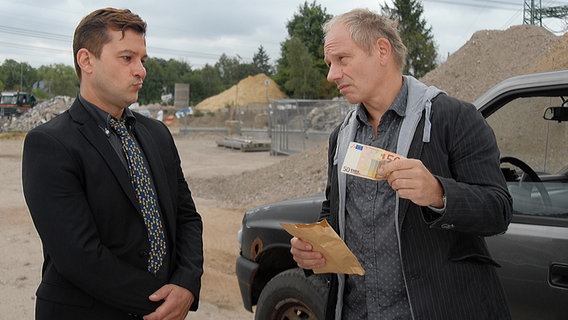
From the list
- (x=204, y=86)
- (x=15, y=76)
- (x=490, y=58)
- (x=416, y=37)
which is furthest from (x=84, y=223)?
(x=15, y=76)

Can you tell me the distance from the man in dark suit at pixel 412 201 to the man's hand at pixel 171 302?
611 millimetres

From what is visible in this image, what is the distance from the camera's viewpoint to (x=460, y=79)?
15.8 meters

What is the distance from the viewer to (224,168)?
58.9 feet

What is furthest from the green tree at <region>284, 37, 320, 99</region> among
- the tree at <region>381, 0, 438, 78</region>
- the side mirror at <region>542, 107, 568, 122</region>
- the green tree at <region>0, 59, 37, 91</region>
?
the side mirror at <region>542, 107, 568, 122</region>

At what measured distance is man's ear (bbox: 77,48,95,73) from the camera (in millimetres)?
2285

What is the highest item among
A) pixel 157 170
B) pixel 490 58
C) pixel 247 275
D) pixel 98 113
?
pixel 490 58

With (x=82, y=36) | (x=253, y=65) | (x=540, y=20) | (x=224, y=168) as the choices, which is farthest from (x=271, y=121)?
(x=253, y=65)

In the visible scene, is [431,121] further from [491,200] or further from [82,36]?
[82,36]

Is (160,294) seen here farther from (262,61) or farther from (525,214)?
(262,61)

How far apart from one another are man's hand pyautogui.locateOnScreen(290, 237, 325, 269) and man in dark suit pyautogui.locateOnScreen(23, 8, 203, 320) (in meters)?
0.50

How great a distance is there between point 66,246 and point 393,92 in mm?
1388

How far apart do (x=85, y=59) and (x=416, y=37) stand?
1893 inches

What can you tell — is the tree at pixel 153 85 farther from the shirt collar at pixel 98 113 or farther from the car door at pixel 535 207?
the shirt collar at pixel 98 113

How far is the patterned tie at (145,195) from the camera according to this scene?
2309 millimetres
